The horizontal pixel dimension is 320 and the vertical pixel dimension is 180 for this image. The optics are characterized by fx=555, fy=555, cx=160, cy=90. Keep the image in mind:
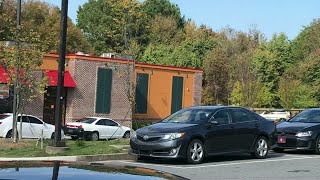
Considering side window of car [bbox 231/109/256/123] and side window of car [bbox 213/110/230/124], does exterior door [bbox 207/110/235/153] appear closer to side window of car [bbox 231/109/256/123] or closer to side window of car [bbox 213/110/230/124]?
side window of car [bbox 213/110/230/124]

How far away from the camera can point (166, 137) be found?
13742 mm

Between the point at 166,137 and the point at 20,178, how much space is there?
11046 millimetres

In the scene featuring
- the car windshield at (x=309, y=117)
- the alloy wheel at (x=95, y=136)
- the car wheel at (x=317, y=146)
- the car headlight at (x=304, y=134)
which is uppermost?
the car windshield at (x=309, y=117)

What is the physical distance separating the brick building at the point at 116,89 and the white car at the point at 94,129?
2224 millimetres

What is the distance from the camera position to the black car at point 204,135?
45.2ft

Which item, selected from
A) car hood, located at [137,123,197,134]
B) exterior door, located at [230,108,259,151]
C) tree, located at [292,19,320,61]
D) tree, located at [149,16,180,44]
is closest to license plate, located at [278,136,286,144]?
exterior door, located at [230,108,259,151]

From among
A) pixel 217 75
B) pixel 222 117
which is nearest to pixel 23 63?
pixel 222 117

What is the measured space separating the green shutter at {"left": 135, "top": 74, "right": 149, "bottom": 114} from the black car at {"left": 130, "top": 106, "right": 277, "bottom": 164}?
81.7ft

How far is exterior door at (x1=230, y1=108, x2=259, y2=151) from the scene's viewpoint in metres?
15.0

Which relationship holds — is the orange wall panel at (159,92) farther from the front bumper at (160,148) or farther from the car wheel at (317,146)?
the front bumper at (160,148)

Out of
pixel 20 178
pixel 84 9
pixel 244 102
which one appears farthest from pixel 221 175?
pixel 84 9

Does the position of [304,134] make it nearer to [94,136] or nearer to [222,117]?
[222,117]

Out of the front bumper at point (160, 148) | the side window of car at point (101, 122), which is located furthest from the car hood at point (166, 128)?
the side window of car at point (101, 122)

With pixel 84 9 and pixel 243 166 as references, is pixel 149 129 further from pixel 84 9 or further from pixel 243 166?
pixel 84 9
